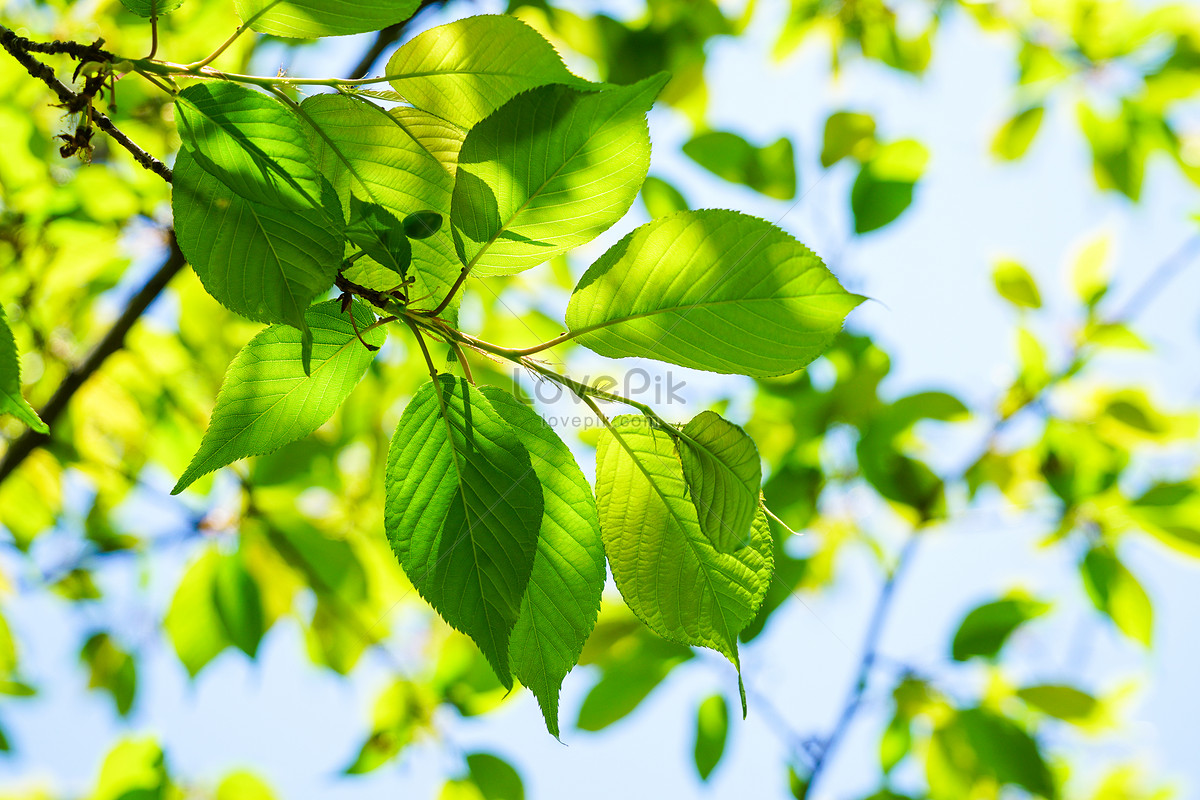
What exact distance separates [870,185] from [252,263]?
3.03 ft

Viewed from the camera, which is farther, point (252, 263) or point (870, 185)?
point (870, 185)

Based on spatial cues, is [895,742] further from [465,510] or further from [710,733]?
[465,510]

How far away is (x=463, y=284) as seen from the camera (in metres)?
0.45

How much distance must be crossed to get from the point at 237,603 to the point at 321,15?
92cm

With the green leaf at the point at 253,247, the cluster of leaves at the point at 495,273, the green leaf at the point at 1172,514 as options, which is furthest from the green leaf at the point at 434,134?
the green leaf at the point at 1172,514

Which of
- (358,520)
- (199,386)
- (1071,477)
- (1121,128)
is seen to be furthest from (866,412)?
(199,386)

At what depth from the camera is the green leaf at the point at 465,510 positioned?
413mm

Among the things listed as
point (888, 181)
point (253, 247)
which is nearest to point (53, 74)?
point (253, 247)

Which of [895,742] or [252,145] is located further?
[895,742]

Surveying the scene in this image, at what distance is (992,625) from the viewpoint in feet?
3.34

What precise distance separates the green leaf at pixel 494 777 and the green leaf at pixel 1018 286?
3.53ft

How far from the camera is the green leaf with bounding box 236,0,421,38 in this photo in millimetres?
414

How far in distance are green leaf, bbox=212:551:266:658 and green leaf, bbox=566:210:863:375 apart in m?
0.90

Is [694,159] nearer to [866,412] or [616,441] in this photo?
[866,412]
